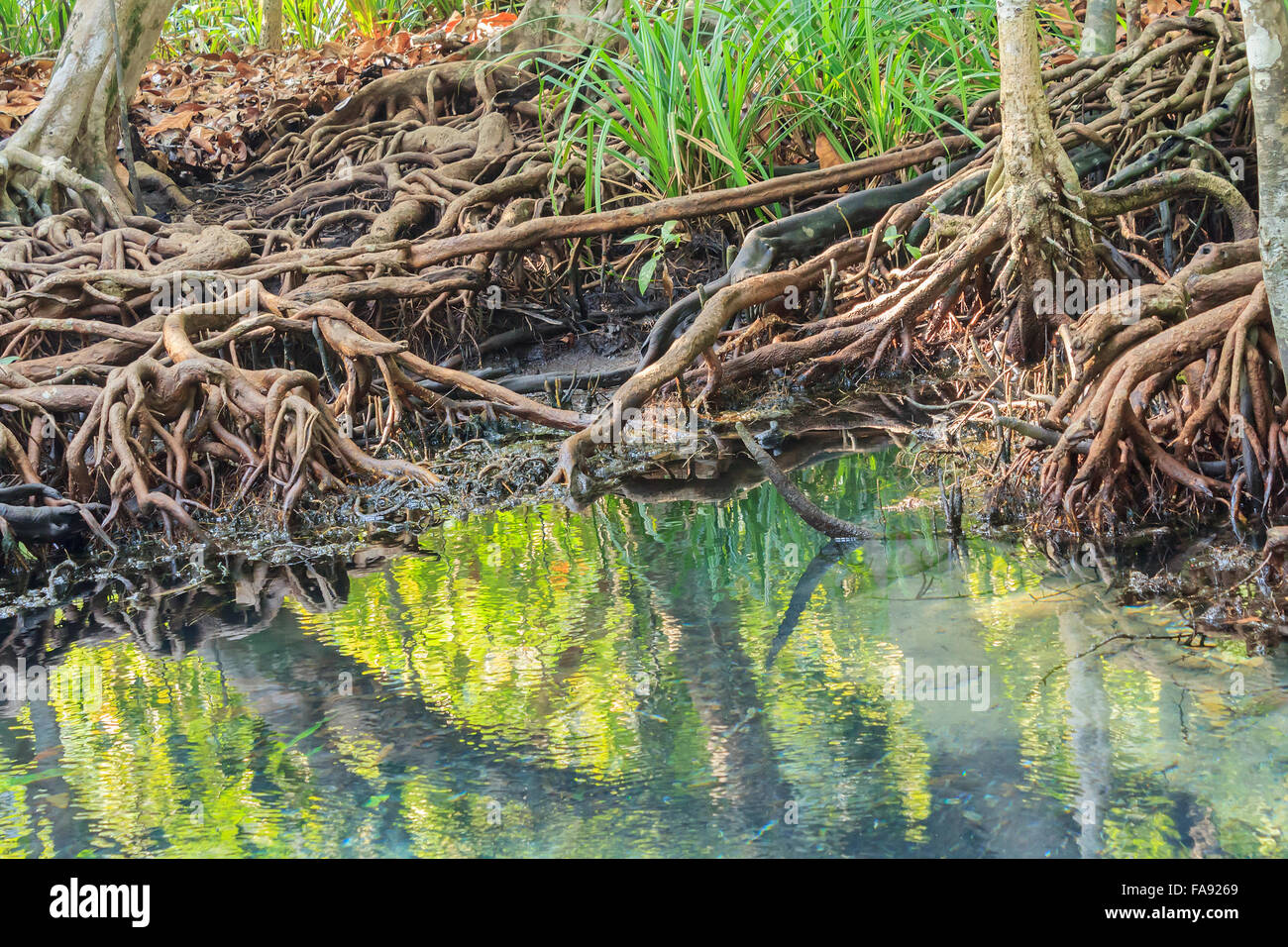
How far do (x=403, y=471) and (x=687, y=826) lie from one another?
2822 millimetres

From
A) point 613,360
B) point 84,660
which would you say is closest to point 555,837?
point 84,660

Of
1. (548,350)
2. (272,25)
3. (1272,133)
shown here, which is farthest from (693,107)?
(272,25)

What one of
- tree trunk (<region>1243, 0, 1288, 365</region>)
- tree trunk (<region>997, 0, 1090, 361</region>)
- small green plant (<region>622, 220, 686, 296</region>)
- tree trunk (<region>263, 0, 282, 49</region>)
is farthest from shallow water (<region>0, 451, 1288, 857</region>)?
tree trunk (<region>263, 0, 282, 49</region>)

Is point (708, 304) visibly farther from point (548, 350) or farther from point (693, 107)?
point (548, 350)

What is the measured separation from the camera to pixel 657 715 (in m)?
2.87

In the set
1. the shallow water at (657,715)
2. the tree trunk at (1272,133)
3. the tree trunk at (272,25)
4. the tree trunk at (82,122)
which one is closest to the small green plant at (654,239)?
the shallow water at (657,715)

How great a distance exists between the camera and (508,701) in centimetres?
302

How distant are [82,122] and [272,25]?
15.9 feet

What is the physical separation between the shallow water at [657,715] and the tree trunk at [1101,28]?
3476 millimetres

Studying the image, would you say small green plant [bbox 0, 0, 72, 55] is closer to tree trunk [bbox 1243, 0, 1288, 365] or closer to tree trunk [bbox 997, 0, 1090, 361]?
tree trunk [bbox 997, 0, 1090, 361]

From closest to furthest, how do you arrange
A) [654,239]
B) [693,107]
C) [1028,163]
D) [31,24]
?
[1028,163]
[693,107]
[654,239]
[31,24]

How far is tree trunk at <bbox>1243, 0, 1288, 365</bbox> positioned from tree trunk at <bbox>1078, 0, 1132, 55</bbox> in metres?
3.54

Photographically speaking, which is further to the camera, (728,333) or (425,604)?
(728,333)
